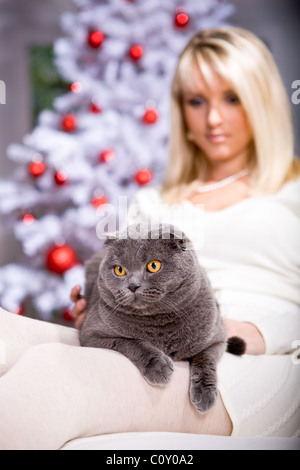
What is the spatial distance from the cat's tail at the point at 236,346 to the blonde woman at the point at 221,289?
17mm

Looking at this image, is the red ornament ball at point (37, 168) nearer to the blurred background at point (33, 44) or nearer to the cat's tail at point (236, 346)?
the blurred background at point (33, 44)

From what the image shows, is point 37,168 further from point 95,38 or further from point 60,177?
point 95,38

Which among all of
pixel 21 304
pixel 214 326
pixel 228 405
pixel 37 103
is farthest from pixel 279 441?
pixel 37 103

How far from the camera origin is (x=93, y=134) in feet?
7.04

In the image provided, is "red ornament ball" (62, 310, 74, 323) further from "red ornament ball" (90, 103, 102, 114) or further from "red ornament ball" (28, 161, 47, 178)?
Result: "red ornament ball" (90, 103, 102, 114)

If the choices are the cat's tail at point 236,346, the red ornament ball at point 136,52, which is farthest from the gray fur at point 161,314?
the red ornament ball at point 136,52

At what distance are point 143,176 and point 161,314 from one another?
1.47m

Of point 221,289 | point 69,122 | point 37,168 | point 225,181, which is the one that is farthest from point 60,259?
point 221,289

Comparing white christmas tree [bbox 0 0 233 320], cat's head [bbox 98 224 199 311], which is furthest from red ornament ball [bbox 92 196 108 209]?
cat's head [bbox 98 224 199 311]

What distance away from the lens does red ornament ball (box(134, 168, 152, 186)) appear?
85.8 inches

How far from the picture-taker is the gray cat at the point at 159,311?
28.8 inches

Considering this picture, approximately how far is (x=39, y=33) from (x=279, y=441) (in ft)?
8.34

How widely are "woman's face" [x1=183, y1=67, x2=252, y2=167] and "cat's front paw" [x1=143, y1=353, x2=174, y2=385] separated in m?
0.77

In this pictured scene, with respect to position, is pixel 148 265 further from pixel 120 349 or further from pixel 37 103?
pixel 37 103
